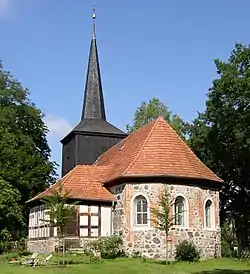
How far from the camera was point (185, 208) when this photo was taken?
3161 centimetres

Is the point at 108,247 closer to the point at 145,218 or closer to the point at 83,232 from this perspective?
the point at 83,232

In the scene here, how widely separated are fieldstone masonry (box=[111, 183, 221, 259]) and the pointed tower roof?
1139 centimetres

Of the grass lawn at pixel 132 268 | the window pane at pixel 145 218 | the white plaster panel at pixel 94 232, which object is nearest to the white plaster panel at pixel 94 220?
the white plaster panel at pixel 94 232

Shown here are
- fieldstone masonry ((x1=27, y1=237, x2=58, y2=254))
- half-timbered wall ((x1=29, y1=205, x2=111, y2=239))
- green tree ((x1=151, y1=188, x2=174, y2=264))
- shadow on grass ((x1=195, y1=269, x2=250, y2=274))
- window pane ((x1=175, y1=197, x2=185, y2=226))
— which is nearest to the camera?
shadow on grass ((x1=195, y1=269, x2=250, y2=274))

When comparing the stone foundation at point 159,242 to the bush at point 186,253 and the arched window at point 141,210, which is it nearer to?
the bush at point 186,253

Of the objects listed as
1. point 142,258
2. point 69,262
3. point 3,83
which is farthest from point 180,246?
point 3,83

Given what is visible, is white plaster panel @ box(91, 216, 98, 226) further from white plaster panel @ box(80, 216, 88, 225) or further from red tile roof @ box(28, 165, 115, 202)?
red tile roof @ box(28, 165, 115, 202)

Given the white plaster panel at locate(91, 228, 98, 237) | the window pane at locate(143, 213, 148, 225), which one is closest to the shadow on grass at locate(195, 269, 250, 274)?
the window pane at locate(143, 213, 148, 225)

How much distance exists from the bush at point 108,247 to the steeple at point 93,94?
1561 cm

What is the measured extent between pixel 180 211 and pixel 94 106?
15837mm

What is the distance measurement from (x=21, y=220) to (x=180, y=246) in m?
14.8

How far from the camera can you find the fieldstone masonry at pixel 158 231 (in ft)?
100

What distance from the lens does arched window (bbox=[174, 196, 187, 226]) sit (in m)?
31.5

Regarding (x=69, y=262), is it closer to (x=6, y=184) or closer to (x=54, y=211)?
(x=54, y=211)
